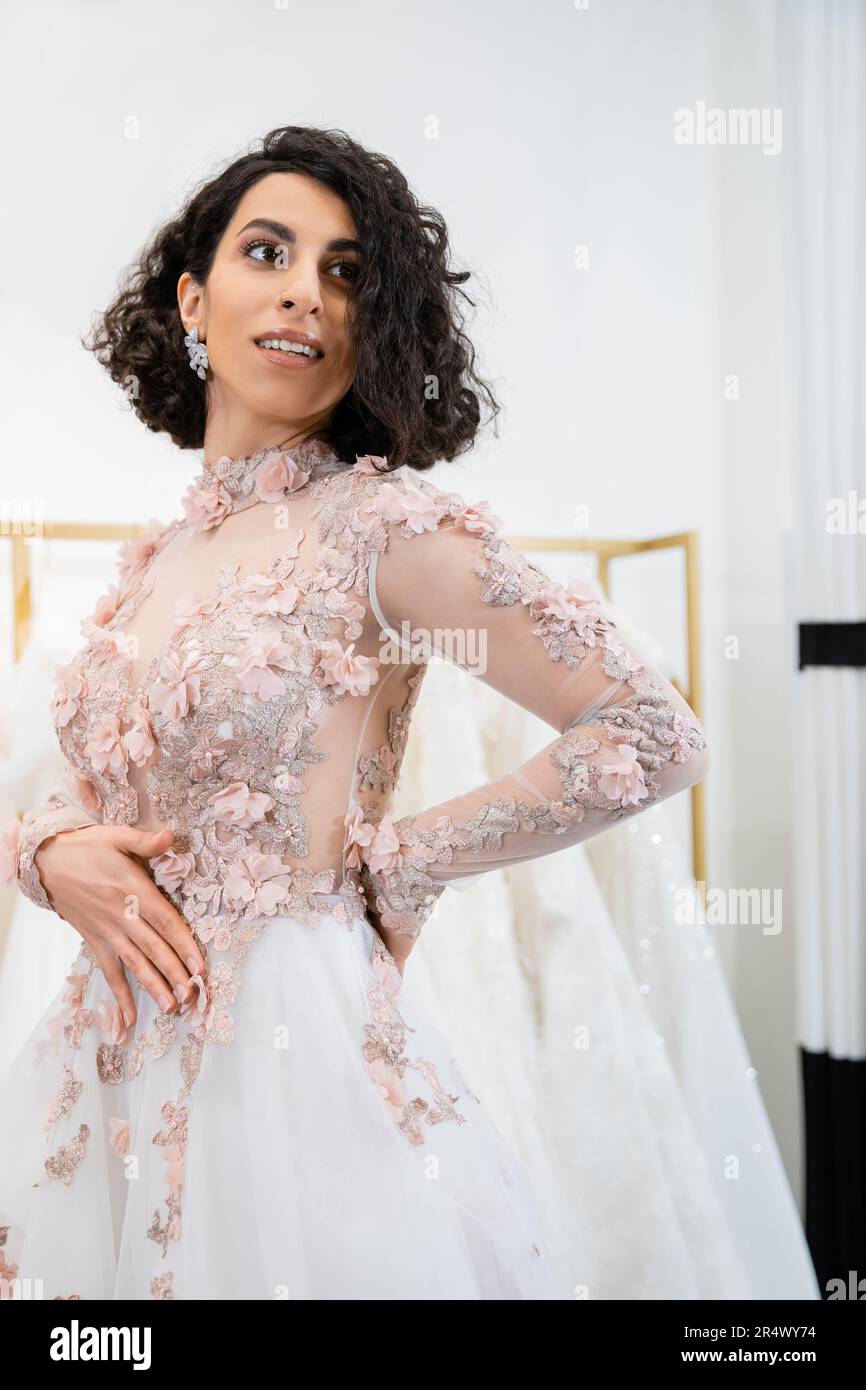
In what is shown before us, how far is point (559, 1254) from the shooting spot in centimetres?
171

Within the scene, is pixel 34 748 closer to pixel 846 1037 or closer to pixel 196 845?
pixel 196 845

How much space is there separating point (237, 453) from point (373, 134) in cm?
144

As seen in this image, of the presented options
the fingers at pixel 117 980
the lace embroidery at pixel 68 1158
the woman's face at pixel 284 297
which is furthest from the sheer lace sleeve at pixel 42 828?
the woman's face at pixel 284 297

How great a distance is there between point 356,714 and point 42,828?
39 cm

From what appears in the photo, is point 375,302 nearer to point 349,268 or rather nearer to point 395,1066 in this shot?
point 349,268

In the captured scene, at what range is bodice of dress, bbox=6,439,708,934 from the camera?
1100 mm

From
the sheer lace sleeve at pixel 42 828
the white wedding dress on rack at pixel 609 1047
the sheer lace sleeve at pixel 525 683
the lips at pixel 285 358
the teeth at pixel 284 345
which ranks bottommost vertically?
the white wedding dress on rack at pixel 609 1047

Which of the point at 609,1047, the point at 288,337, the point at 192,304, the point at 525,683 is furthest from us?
the point at 609,1047

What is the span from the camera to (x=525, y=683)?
1.14 m

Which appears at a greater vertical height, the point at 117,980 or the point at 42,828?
the point at 42,828

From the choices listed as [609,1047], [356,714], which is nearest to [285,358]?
[356,714]

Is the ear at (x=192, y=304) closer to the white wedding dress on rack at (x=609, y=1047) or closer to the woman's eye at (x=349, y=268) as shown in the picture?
the woman's eye at (x=349, y=268)

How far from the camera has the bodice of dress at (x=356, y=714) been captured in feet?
3.61

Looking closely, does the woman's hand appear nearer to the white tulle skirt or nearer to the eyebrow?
the white tulle skirt
